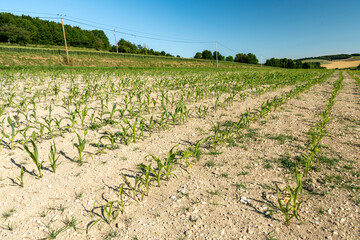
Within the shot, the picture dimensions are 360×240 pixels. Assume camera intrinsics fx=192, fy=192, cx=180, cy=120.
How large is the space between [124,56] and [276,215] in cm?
5825

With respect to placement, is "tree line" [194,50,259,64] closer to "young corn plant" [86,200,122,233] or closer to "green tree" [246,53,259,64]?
"green tree" [246,53,259,64]

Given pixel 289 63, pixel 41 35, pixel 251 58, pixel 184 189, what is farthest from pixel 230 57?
pixel 184 189

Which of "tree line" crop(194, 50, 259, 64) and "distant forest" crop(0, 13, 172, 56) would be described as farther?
"tree line" crop(194, 50, 259, 64)

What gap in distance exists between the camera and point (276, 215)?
91.0 inches

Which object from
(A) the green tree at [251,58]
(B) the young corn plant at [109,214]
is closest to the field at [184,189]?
(B) the young corn plant at [109,214]

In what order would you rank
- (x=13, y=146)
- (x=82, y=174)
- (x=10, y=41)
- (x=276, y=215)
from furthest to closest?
(x=10, y=41), (x=13, y=146), (x=82, y=174), (x=276, y=215)

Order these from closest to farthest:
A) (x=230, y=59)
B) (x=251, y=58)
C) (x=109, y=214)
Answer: (x=109, y=214) < (x=230, y=59) < (x=251, y=58)

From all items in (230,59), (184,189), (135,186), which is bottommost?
(184,189)

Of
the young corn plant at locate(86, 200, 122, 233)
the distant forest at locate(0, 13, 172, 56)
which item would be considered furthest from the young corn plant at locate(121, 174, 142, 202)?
the distant forest at locate(0, 13, 172, 56)

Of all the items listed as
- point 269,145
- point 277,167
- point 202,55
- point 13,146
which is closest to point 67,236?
point 13,146

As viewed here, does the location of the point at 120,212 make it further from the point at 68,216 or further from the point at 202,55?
the point at 202,55

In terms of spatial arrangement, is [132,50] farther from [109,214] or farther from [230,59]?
[109,214]

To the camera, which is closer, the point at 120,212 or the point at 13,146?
the point at 120,212

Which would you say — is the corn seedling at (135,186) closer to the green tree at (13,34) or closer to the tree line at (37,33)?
the tree line at (37,33)
